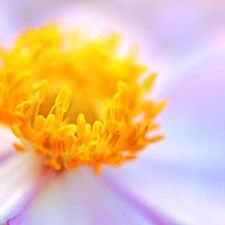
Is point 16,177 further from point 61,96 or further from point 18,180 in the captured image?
point 61,96

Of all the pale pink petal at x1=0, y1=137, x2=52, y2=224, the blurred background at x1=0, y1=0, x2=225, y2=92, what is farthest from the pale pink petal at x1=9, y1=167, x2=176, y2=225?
the blurred background at x1=0, y1=0, x2=225, y2=92

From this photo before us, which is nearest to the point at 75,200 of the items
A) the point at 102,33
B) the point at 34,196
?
the point at 34,196

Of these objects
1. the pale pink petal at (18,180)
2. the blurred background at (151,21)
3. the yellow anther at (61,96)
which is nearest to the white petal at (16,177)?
the pale pink petal at (18,180)

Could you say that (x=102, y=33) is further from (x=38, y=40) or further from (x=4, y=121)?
(x=4, y=121)

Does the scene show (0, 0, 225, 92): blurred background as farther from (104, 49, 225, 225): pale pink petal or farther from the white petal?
the white petal

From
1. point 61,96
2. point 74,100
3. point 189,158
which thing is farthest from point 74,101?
point 189,158

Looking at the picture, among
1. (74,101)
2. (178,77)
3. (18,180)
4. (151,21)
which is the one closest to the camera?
(18,180)

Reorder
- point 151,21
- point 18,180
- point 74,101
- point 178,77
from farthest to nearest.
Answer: point 151,21 → point 178,77 → point 74,101 → point 18,180
